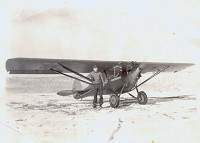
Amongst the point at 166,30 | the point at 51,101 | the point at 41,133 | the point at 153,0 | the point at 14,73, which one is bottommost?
the point at 41,133

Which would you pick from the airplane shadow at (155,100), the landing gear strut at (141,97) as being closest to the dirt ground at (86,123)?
the airplane shadow at (155,100)

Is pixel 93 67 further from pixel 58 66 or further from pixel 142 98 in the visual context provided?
pixel 142 98

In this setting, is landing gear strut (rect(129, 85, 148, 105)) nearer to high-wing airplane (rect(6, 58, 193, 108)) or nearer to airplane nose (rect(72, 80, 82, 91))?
high-wing airplane (rect(6, 58, 193, 108))

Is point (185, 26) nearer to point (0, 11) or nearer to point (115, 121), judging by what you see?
point (115, 121)

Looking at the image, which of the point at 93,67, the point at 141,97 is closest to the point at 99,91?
the point at 93,67

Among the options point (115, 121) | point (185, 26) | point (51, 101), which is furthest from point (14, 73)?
point (185, 26)

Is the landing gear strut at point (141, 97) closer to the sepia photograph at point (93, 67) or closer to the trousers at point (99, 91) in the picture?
the sepia photograph at point (93, 67)
